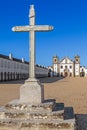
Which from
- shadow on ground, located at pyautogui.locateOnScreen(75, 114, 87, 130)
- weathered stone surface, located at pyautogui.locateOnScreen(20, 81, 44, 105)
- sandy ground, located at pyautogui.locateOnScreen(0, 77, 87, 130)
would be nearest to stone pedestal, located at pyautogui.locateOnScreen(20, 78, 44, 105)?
weathered stone surface, located at pyautogui.locateOnScreen(20, 81, 44, 105)

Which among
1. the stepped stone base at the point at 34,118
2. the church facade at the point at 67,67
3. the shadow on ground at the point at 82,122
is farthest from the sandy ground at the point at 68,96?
the church facade at the point at 67,67

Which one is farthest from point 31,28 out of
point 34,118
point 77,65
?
point 77,65

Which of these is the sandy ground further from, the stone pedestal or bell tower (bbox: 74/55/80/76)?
bell tower (bbox: 74/55/80/76)

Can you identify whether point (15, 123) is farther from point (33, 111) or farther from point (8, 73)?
point (8, 73)

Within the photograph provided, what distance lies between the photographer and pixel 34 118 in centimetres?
759

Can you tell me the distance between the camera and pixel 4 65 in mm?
62844

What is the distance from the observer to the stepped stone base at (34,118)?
282 inches

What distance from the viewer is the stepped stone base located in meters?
7.16

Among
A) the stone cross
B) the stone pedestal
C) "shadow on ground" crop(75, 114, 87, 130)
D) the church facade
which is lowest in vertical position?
"shadow on ground" crop(75, 114, 87, 130)

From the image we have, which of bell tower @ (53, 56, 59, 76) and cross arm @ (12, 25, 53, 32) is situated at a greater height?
bell tower @ (53, 56, 59, 76)

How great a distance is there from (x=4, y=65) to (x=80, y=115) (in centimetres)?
5324

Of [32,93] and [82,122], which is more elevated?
[32,93]

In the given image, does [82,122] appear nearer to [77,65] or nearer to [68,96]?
[68,96]

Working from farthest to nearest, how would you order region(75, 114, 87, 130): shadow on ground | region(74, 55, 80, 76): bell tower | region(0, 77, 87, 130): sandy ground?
region(74, 55, 80, 76): bell tower < region(0, 77, 87, 130): sandy ground < region(75, 114, 87, 130): shadow on ground
